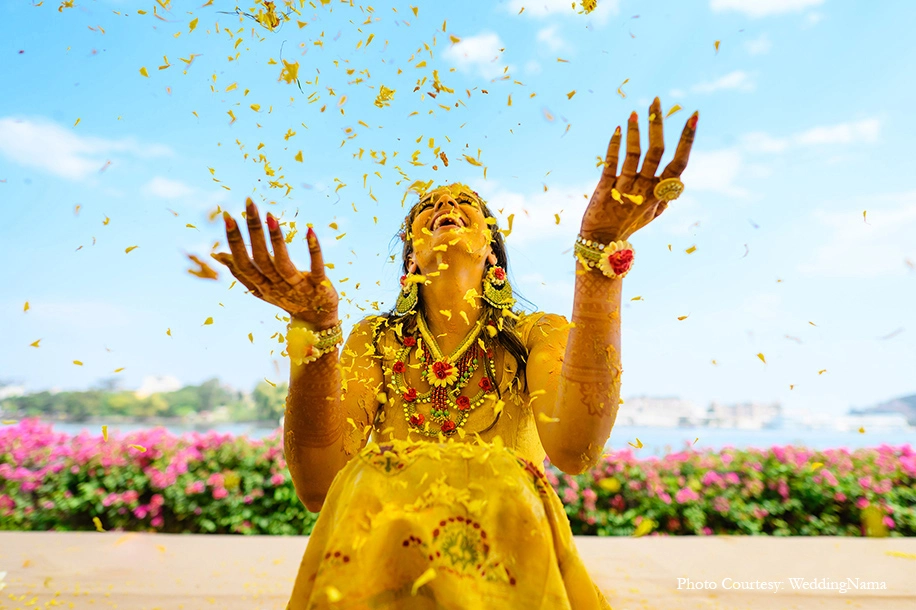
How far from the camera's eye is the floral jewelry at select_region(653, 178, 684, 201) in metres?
1.73

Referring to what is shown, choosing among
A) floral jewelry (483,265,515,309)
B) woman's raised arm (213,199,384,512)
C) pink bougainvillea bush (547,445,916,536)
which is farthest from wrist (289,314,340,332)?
pink bougainvillea bush (547,445,916,536)

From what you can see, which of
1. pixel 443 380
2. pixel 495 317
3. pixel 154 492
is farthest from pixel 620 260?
pixel 154 492

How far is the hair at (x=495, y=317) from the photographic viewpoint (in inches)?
97.8

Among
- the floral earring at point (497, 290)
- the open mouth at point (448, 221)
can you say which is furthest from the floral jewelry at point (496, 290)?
the open mouth at point (448, 221)

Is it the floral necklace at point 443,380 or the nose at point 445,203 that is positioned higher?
the nose at point 445,203

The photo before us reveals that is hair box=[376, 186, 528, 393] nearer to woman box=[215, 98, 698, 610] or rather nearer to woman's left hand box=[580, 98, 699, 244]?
woman box=[215, 98, 698, 610]

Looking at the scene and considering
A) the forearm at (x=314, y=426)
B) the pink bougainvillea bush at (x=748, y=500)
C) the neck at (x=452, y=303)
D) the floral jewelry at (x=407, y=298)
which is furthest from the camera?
the pink bougainvillea bush at (x=748, y=500)

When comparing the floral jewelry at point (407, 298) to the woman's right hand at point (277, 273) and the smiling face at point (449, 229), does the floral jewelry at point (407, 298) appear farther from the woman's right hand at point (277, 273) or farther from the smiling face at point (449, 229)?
the woman's right hand at point (277, 273)

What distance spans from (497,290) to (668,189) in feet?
3.22

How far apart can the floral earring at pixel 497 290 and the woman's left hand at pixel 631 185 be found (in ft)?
2.38

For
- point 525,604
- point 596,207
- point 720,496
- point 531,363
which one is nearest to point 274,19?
point 596,207

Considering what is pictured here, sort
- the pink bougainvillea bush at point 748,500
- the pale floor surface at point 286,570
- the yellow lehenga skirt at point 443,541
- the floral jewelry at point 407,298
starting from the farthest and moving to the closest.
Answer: the pink bougainvillea bush at point 748,500 < the pale floor surface at point 286,570 < the floral jewelry at point 407,298 < the yellow lehenga skirt at point 443,541

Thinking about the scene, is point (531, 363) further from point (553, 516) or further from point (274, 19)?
point (274, 19)

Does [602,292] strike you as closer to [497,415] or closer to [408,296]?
[497,415]
